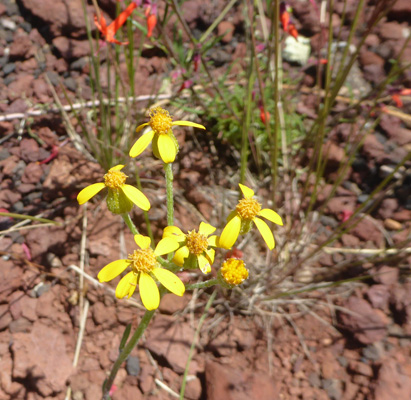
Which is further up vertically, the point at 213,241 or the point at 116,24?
the point at 116,24

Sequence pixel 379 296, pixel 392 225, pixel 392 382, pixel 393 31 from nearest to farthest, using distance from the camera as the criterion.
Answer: pixel 392 382 < pixel 379 296 < pixel 392 225 < pixel 393 31

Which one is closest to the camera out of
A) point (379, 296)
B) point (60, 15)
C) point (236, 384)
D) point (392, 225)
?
point (236, 384)

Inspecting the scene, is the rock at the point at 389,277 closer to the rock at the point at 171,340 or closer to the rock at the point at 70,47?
the rock at the point at 171,340

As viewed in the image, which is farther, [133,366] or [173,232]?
[133,366]

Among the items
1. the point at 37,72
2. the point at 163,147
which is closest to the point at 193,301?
the point at 163,147

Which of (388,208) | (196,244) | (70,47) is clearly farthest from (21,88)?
(388,208)

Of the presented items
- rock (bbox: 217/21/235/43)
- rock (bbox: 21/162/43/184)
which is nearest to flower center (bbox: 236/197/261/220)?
rock (bbox: 21/162/43/184)

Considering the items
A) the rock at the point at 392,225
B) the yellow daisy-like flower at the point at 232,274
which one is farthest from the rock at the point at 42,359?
the rock at the point at 392,225

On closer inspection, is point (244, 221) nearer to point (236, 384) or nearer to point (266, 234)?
point (266, 234)

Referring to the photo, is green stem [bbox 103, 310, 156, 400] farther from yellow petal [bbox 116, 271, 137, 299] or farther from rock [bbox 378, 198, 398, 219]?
rock [bbox 378, 198, 398, 219]
